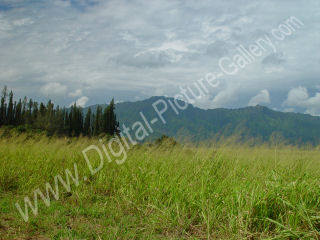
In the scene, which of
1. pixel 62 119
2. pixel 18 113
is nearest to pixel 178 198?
pixel 62 119

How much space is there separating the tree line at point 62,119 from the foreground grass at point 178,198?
30381 millimetres

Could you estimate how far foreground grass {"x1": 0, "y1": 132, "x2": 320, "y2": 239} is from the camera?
3.38 m

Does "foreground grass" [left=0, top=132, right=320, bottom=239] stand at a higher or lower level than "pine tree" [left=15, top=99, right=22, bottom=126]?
lower

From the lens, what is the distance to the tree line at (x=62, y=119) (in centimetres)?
3866

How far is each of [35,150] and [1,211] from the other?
419 centimetres

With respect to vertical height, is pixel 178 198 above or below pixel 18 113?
below

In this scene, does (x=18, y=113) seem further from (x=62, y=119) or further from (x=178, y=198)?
(x=178, y=198)

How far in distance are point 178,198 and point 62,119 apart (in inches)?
1616

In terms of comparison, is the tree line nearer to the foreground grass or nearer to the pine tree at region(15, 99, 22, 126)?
the pine tree at region(15, 99, 22, 126)

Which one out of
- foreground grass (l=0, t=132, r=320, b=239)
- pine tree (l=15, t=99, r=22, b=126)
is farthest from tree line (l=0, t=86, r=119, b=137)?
foreground grass (l=0, t=132, r=320, b=239)

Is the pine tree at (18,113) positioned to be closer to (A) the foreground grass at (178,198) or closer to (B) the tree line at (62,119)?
(B) the tree line at (62,119)

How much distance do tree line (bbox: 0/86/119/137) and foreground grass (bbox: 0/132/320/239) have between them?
3038 cm

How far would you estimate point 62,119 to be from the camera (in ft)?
139

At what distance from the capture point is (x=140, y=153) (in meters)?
7.66
